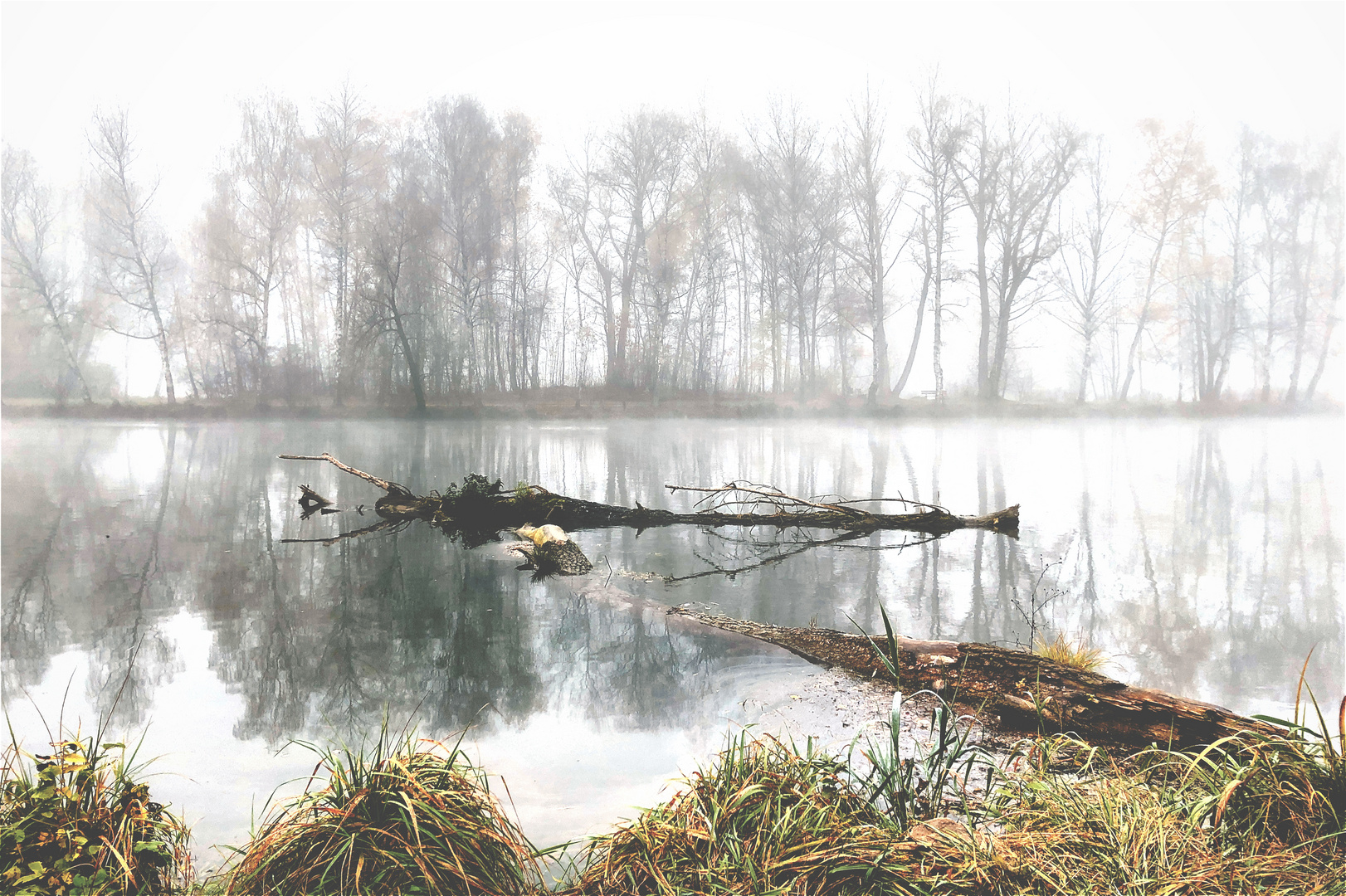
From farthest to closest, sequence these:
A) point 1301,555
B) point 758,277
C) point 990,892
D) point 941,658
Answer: point 758,277 → point 1301,555 → point 941,658 → point 990,892

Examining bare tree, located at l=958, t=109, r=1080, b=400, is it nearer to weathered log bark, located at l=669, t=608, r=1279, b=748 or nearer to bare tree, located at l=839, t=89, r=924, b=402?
bare tree, located at l=839, t=89, r=924, b=402

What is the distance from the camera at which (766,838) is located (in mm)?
2182

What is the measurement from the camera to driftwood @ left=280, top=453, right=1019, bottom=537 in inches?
361

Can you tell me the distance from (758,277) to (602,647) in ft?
113

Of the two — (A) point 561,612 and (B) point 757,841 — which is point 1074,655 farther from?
(A) point 561,612

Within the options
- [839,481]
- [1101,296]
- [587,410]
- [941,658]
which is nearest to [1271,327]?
[1101,296]

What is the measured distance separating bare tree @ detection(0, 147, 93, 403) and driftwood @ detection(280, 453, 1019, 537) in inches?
1370

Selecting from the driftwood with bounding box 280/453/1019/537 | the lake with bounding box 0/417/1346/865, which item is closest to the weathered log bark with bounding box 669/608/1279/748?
the lake with bounding box 0/417/1346/865

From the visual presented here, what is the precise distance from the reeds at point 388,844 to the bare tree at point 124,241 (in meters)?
40.7

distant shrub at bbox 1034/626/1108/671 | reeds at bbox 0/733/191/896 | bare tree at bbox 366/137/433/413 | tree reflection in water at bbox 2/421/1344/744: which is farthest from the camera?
bare tree at bbox 366/137/433/413

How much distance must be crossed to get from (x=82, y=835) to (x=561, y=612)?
3730 mm

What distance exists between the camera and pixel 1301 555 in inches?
308

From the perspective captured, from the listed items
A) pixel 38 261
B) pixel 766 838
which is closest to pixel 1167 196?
pixel 766 838

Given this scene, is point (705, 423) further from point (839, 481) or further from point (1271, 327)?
point (1271, 327)
